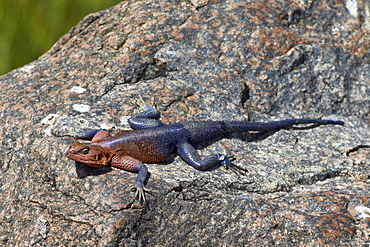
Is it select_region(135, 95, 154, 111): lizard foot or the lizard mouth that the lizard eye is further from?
select_region(135, 95, 154, 111): lizard foot

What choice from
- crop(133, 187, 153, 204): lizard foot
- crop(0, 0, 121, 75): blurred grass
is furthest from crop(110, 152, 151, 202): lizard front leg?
crop(0, 0, 121, 75): blurred grass

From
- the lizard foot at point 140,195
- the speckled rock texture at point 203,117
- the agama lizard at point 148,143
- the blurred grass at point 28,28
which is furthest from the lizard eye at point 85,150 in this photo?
the blurred grass at point 28,28

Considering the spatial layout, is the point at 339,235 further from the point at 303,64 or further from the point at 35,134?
the point at 35,134

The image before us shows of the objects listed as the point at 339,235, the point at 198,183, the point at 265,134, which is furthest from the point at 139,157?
the point at 339,235

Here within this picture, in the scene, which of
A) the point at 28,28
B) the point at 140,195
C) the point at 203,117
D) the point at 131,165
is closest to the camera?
the point at 140,195

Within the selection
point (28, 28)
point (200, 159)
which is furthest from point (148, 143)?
point (28, 28)

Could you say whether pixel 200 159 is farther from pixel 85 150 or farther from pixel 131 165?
pixel 85 150
